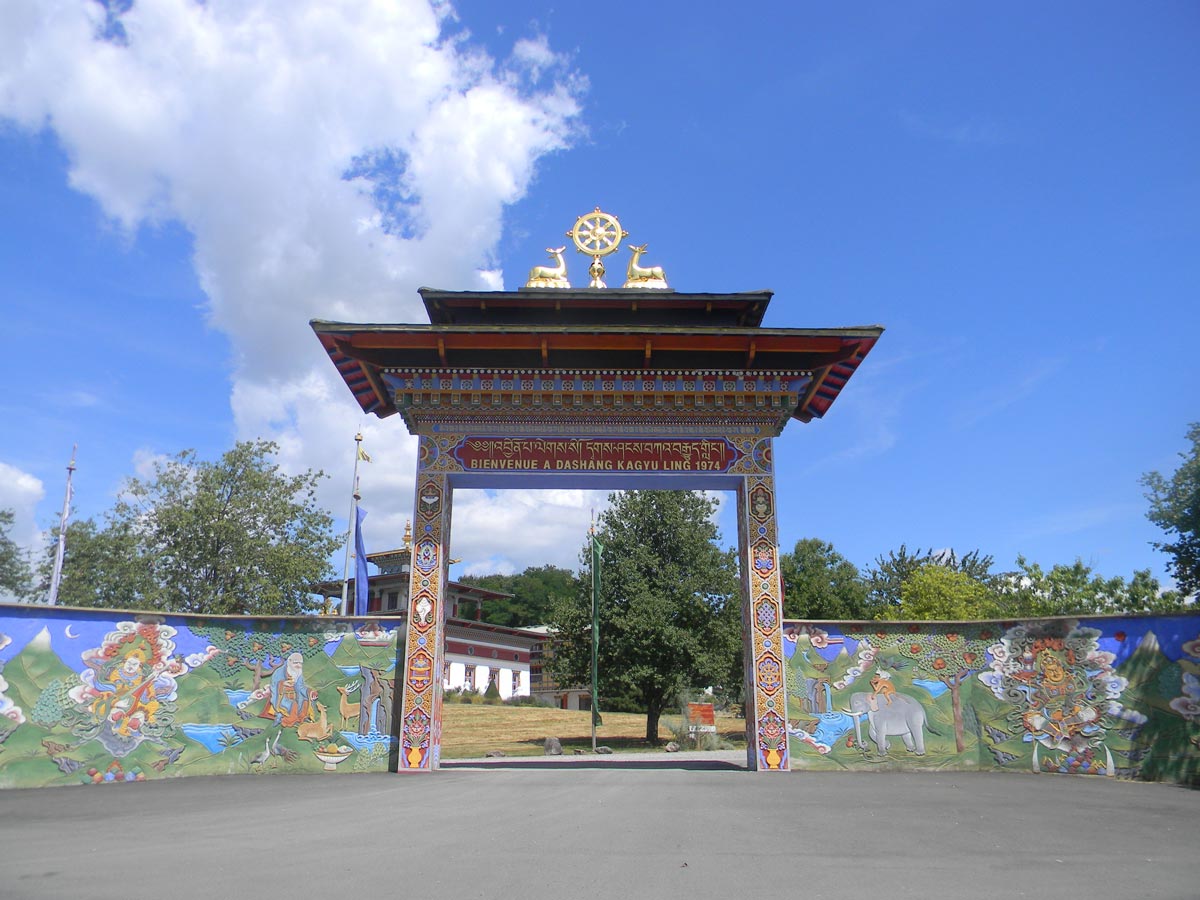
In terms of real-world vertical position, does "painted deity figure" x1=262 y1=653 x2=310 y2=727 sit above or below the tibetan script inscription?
below

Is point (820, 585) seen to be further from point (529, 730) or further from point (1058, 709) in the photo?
point (1058, 709)

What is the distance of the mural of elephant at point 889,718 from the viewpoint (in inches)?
538

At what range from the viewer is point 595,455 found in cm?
1496

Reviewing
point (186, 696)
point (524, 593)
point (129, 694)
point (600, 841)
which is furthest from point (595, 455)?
point (524, 593)

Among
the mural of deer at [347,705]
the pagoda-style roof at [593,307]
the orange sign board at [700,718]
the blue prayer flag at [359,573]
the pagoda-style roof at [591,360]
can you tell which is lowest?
the orange sign board at [700,718]

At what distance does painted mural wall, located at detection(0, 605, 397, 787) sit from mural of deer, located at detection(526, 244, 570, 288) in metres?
7.59

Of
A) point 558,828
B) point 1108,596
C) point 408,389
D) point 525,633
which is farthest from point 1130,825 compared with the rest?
point 525,633

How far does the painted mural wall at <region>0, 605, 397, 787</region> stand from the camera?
12.2 metres

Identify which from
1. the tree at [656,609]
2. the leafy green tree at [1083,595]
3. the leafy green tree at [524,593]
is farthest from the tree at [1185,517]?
the leafy green tree at [524,593]

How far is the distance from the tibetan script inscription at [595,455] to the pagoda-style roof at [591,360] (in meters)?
0.58

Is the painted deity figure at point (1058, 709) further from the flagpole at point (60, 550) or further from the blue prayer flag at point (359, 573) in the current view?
the flagpole at point (60, 550)

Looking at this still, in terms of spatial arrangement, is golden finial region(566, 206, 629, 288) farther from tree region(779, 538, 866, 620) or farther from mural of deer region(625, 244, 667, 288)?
tree region(779, 538, 866, 620)

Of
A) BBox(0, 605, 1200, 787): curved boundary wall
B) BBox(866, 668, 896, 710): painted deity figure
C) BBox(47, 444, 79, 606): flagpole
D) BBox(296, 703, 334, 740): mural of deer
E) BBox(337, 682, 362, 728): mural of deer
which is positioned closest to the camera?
BBox(0, 605, 1200, 787): curved boundary wall

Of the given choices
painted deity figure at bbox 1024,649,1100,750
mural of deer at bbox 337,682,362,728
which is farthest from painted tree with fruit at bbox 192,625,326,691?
painted deity figure at bbox 1024,649,1100,750
